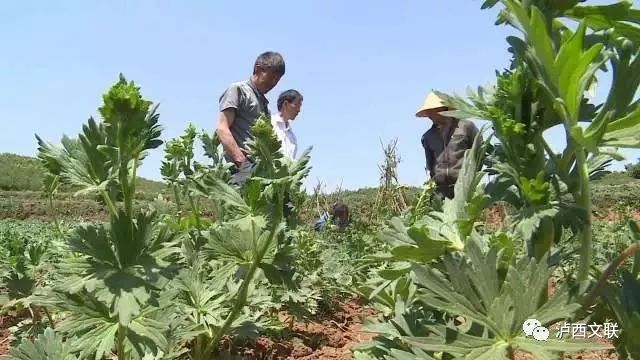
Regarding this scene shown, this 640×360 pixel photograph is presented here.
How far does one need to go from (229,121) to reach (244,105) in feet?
0.49

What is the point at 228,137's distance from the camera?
13.0 ft

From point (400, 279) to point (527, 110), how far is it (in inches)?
24.9

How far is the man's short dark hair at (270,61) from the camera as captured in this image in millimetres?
4207

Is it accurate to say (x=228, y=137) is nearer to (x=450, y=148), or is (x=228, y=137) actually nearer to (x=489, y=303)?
(x=450, y=148)

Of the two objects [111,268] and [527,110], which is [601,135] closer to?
[527,110]

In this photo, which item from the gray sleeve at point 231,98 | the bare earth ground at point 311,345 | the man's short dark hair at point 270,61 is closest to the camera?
the bare earth ground at point 311,345

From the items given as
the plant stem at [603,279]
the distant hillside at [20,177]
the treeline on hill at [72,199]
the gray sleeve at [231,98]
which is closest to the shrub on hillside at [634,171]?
the treeline on hill at [72,199]

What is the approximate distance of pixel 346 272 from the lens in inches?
212

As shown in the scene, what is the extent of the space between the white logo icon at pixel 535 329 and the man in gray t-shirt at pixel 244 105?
8.58 ft

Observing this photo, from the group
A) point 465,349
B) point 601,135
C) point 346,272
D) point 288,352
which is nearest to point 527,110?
point 601,135

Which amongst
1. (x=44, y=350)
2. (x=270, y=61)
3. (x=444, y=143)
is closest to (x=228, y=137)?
(x=270, y=61)

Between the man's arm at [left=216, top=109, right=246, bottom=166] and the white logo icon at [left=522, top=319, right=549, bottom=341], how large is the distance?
271 centimetres

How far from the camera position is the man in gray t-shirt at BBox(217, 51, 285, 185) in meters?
3.96

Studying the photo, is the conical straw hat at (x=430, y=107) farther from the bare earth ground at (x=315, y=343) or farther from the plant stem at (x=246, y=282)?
the plant stem at (x=246, y=282)
